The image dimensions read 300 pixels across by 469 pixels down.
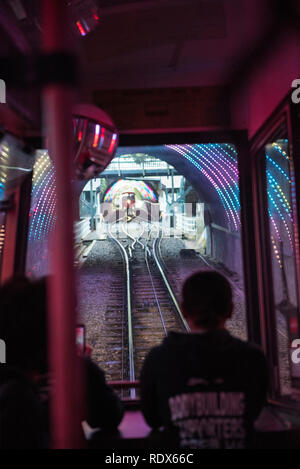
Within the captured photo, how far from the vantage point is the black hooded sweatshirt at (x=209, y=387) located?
1.46 m

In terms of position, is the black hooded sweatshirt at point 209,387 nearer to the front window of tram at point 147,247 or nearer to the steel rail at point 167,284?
the front window of tram at point 147,247

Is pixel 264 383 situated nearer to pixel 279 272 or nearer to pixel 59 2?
pixel 59 2

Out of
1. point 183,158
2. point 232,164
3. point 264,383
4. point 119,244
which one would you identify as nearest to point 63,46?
point 264,383

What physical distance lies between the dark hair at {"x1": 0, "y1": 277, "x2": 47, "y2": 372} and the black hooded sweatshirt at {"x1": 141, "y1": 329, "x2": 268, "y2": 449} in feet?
1.60

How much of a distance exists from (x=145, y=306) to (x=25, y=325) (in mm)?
6985

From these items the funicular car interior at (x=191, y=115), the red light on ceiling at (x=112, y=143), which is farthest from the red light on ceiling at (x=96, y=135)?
the red light on ceiling at (x=112, y=143)

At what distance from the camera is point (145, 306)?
26.8 ft

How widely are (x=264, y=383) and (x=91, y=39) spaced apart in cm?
294

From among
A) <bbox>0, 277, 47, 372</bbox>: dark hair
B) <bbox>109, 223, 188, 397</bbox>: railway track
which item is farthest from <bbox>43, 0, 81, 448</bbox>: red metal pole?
<bbox>109, 223, 188, 397</bbox>: railway track

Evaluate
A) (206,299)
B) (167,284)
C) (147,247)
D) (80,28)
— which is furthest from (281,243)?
(147,247)

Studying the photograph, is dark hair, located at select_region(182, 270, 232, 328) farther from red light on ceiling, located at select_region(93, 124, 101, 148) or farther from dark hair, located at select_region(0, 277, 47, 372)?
red light on ceiling, located at select_region(93, 124, 101, 148)

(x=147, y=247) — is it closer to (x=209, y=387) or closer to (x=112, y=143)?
(x=112, y=143)

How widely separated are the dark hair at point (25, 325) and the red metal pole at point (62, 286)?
52 centimetres

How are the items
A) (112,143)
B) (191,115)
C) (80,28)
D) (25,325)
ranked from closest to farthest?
1. (25,325)
2. (80,28)
3. (112,143)
4. (191,115)
